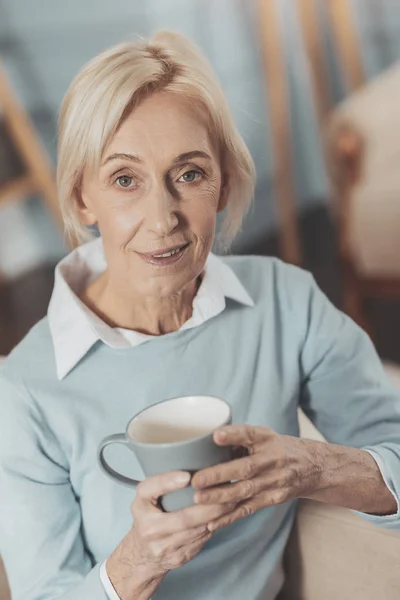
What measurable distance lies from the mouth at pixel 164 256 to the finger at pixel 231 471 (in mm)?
244

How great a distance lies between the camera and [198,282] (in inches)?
43.0

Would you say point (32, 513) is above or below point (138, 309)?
below

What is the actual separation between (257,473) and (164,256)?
0.26 m

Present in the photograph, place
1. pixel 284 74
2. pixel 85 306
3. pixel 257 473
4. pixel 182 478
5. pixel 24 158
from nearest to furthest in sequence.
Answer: pixel 182 478 → pixel 257 473 → pixel 85 306 → pixel 24 158 → pixel 284 74

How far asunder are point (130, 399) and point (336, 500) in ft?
0.85

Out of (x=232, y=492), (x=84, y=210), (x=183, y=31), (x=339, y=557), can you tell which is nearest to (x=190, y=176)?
(x=84, y=210)

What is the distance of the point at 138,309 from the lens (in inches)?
39.9

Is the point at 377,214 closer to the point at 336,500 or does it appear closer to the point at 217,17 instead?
the point at 217,17

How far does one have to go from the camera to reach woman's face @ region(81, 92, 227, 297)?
0.90 meters

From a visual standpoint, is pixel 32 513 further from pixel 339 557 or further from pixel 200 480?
Answer: pixel 339 557

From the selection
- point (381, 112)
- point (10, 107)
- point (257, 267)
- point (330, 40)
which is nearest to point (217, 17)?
point (330, 40)

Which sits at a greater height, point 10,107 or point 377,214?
point 10,107

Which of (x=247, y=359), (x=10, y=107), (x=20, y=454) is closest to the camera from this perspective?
(x=20, y=454)

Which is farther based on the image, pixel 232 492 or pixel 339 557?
pixel 339 557
